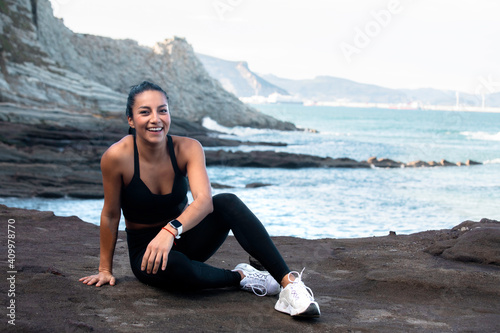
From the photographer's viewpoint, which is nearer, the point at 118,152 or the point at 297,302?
the point at 297,302

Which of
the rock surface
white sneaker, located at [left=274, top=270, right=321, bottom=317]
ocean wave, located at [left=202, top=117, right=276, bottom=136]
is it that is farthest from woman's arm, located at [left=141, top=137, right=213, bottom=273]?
ocean wave, located at [left=202, top=117, right=276, bottom=136]

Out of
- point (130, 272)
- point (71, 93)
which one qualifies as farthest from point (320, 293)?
point (71, 93)

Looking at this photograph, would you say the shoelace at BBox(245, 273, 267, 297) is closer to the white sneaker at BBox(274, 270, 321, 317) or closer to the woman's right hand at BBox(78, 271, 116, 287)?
the white sneaker at BBox(274, 270, 321, 317)

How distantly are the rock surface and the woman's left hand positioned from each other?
224 mm

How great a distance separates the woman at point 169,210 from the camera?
313 cm

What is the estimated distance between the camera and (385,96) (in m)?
181

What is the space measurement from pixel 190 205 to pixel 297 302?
777 millimetres

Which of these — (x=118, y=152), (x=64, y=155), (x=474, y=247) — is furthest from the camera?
(x=64, y=155)

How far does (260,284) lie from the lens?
129 inches

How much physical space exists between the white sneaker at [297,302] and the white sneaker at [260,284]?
0.95 ft

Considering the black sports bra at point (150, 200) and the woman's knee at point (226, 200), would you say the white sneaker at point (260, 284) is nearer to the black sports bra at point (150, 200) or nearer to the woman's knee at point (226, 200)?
the woman's knee at point (226, 200)

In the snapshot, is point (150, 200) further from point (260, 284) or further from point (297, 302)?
point (297, 302)

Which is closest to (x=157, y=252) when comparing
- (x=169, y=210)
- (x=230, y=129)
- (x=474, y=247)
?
(x=169, y=210)

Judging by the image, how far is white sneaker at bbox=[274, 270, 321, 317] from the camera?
2797 mm
